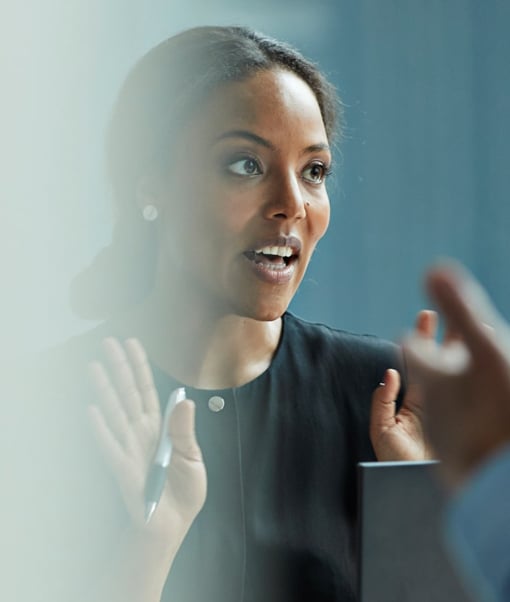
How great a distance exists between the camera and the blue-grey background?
952 millimetres

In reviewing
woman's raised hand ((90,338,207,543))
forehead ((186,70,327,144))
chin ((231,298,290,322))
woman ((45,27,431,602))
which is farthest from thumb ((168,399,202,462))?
forehead ((186,70,327,144))

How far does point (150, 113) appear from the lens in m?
1.05

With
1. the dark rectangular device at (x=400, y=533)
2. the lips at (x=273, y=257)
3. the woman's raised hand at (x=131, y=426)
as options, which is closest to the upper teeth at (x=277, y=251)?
the lips at (x=273, y=257)

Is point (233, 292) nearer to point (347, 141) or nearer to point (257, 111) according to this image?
point (257, 111)

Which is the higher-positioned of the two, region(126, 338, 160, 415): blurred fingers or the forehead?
the forehead

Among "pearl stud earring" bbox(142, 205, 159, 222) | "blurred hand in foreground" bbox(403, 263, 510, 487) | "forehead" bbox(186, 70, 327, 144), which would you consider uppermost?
"forehead" bbox(186, 70, 327, 144)

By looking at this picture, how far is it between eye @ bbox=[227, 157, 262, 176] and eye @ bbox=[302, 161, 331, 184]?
2.1 inches

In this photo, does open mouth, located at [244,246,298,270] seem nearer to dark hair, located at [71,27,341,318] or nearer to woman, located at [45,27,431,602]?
woman, located at [45,27,431,602]

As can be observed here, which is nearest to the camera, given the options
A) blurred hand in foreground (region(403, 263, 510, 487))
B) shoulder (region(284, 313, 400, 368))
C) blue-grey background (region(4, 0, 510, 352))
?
blurred hand in foreground (region(403, 263, 510, 487))

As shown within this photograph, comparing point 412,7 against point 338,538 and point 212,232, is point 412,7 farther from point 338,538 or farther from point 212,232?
point 338,538

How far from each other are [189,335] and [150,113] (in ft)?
0.76

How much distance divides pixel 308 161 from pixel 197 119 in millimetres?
120

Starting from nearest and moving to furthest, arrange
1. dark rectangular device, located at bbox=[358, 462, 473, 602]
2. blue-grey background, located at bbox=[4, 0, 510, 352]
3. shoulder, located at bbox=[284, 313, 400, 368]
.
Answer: dark rectangular device, located at bbox=[358, 462, 473, 602], blue-grey background, located at bbox=[4, 0, 510, 352], shoulder, located at bbox=[284, 313, 400, 368]

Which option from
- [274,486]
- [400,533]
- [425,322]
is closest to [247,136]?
[425,322]
